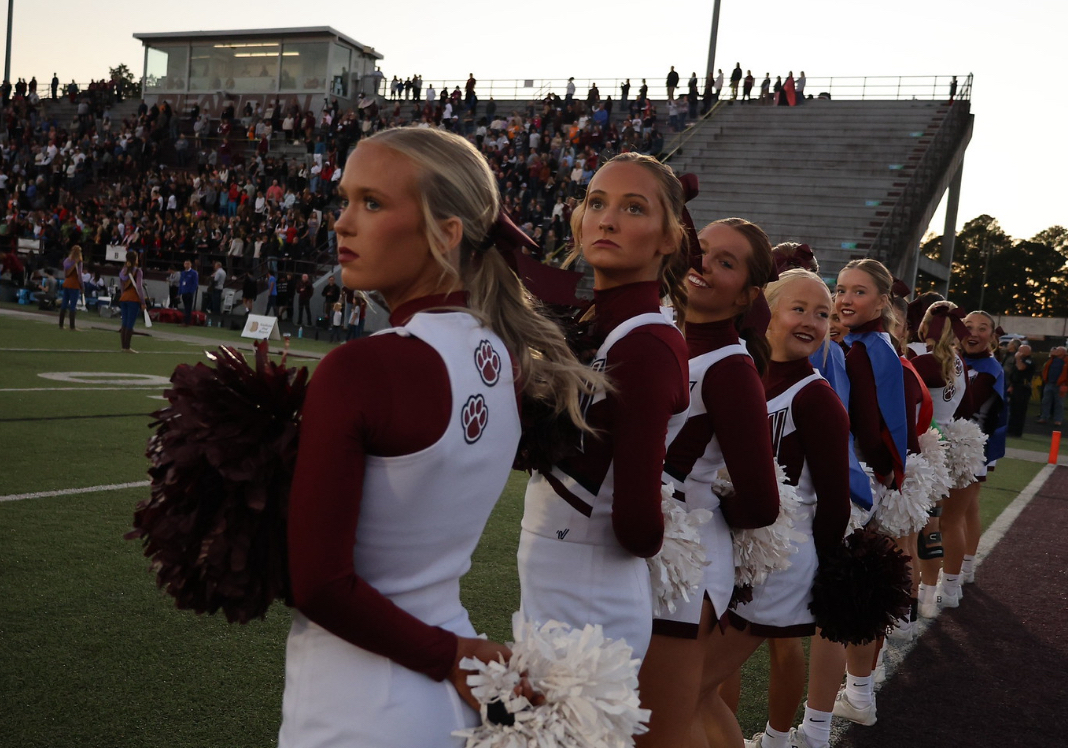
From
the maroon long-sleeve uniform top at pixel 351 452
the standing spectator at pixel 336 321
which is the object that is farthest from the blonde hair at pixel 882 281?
the standing spectator at pixel 336 321

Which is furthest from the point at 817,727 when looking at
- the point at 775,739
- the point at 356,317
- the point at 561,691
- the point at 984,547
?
the point at 356,317

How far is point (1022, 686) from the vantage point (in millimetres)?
4137

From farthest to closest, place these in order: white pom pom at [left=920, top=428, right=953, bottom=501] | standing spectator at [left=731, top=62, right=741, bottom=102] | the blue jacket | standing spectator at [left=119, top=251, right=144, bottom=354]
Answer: standing spectator at [left=731, top=62, right=741, bottom=102], the blue jacket, standing spectator at [left=119, top=251, right=144, bottom=354], white pom pom at [left=920, top=428, right=953, bottom=501]

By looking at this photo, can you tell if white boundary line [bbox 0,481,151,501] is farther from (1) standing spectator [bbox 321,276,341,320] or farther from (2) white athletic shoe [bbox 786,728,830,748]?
(1) standing spectator [bbox 321,276,341,320]

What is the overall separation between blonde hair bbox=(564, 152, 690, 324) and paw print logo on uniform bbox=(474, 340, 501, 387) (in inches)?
30.1

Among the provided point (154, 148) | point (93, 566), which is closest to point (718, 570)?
point (93, 566)

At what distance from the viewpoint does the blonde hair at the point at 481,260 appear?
1365 millimetres

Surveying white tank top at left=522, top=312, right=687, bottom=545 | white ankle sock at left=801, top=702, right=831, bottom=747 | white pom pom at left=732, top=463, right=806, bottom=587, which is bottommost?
white ankle sock at left=801, top=702, right=831, bottom=747

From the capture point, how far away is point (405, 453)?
1.19 metres

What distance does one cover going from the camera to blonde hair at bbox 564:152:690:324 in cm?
198

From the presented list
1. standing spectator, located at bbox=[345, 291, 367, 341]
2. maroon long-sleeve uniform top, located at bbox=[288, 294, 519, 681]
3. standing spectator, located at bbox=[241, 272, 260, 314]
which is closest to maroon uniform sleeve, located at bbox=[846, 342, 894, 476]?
maroon long-sleeve uniform top, located at bbox=[288, 294, 519, 681]

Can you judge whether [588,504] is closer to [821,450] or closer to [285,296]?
[821,450]

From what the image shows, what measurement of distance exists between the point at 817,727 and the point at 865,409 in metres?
1.12

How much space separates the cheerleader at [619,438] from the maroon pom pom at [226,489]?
2.22 ft
